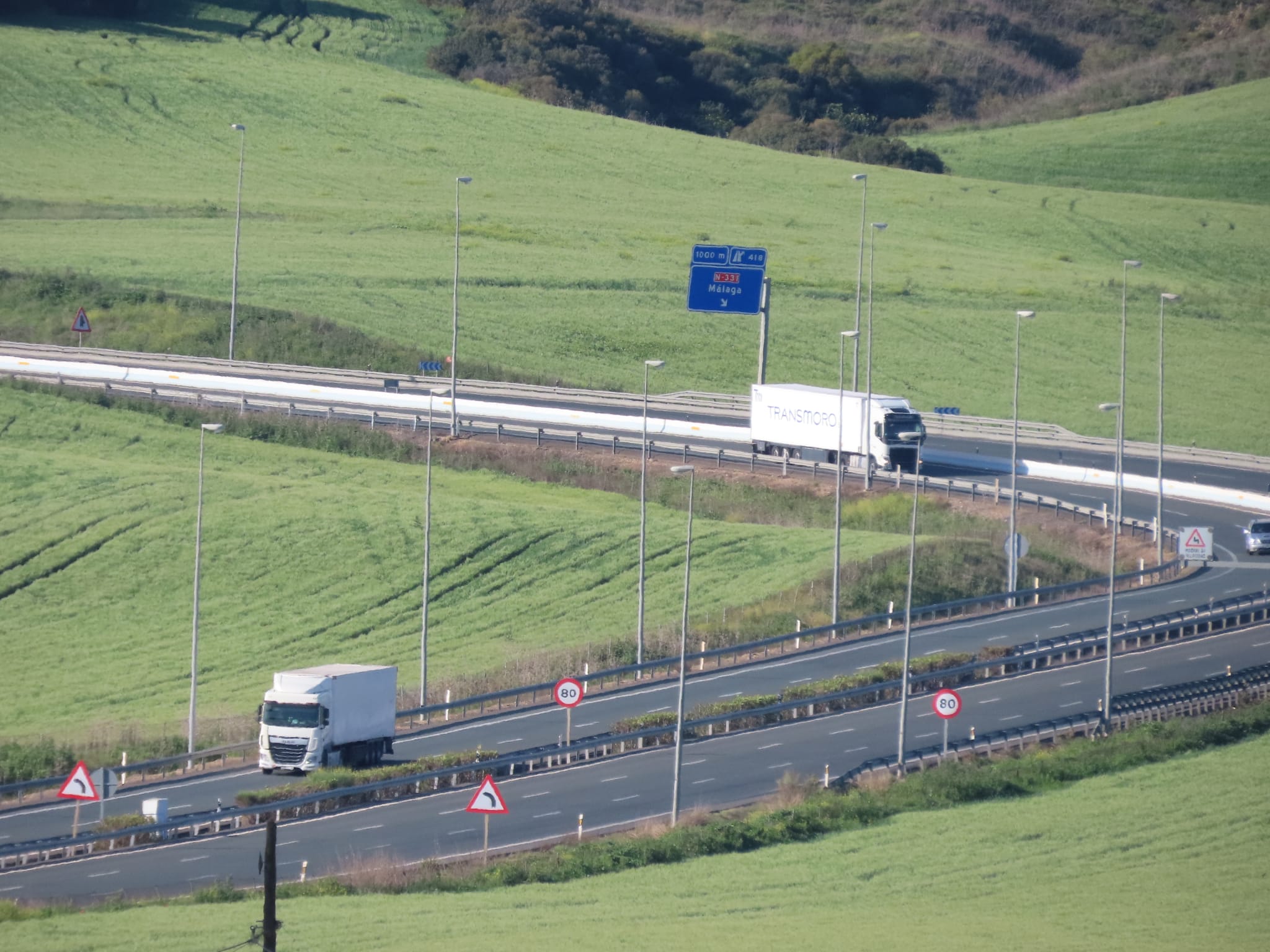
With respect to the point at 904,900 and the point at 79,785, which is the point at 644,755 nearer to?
the point at 904,900

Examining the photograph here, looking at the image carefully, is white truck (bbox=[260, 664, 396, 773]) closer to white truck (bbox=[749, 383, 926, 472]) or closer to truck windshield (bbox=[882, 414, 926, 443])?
white truck (bbox=[749, 383, 926, 472])

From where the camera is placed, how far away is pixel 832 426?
7531 centimetres

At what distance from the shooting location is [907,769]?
45.1 m

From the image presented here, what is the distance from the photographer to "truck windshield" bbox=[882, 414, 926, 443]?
242 feet

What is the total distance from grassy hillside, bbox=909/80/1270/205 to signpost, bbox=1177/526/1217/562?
276 feet

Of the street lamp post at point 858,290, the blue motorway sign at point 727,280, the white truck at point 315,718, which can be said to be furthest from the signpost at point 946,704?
the blue motorway sign at point 727,280

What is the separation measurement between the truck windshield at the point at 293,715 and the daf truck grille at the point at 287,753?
1.43 ft

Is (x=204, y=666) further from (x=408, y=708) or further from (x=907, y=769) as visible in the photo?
(x=907, y=769)

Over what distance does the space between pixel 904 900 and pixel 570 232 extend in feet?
292

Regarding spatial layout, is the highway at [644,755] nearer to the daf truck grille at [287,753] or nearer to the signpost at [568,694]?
the daf truck grille at [287,753]

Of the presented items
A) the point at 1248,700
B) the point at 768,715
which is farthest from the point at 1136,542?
the point at 768,715

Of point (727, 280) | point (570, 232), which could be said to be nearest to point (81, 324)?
point (727, 280)

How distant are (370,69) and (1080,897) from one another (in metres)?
128

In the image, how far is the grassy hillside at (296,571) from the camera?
2271 inches
